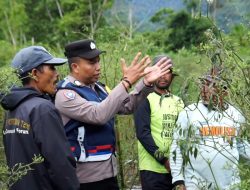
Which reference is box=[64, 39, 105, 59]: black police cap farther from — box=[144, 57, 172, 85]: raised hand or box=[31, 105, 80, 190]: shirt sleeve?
box=[31, 105, 80, 190]: shirt sleeve

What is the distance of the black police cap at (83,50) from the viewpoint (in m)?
5.58

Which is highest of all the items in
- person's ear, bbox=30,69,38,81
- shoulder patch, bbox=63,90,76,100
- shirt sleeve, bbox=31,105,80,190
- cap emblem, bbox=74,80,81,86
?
person's ear, bbox=30,69,38,81

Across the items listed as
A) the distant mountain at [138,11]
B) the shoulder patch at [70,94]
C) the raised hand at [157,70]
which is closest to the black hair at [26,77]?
the shoulder patch at [70,94]

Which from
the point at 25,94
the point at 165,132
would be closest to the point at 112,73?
the point at 165,132

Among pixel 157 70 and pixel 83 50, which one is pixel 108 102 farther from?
pixel 83 50

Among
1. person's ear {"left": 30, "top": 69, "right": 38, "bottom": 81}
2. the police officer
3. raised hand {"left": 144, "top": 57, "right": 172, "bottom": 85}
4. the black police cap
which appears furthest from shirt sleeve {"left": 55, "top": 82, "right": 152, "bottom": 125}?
person's ear {"left": 30, "top": 69, "right": 38, "bottom": 81}

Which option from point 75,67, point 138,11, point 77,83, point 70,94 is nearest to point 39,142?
point 70,94

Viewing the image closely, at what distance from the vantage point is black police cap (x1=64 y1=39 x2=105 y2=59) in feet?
18.3

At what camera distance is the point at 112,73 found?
761cm

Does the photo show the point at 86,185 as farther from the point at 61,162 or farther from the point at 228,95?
the point at 228,95

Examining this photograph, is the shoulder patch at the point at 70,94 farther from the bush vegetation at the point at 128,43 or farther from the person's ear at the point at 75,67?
the bush vegetation at the point at 128,43

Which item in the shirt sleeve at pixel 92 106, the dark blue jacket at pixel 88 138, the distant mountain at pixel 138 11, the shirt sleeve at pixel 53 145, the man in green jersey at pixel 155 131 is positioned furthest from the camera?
the distant mountain at pixel 138 11

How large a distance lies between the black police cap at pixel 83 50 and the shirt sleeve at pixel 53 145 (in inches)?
38.7

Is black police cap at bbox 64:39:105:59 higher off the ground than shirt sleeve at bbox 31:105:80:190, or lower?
higher
